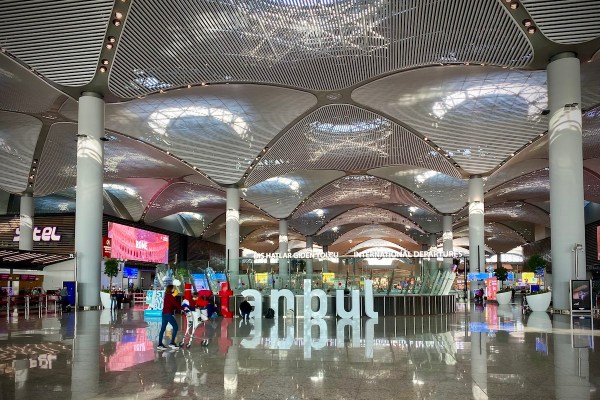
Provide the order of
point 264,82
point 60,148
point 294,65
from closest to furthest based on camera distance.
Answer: point 294,65, point 264,82, point 60,148

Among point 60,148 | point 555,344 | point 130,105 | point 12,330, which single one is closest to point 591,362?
point 555,344

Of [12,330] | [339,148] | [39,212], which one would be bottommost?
[12,330]

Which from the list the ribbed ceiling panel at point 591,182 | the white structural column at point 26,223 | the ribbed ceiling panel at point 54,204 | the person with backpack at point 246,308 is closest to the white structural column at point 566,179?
the person with backpack at point 246,308

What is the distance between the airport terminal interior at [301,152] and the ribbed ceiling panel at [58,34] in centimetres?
7

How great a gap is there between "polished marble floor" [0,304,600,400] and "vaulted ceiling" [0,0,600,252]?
10.6m

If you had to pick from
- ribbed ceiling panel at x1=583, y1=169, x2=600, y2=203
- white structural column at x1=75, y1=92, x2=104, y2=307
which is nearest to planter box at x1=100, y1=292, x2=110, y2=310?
white structural column at x1=75, y1=92, x2=104, y2=307

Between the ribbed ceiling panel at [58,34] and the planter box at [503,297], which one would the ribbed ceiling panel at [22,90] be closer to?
the ribbed ceiling panel at [58,34]

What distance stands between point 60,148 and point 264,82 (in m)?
16.7

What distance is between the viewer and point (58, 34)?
20.1 metres

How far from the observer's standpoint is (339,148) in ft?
126

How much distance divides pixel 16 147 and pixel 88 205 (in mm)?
15494

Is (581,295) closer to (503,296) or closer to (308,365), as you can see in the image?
(308,365)

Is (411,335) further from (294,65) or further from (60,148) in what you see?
(60,148)

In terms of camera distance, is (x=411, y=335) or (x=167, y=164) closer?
(x=411, y=335)
